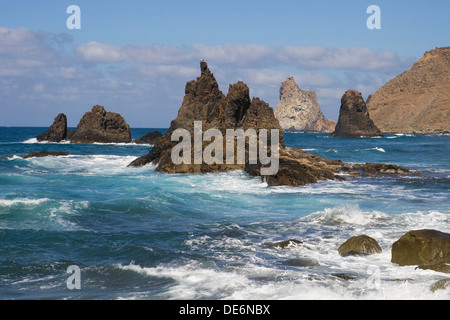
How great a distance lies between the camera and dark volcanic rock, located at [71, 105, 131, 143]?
83.4 meters

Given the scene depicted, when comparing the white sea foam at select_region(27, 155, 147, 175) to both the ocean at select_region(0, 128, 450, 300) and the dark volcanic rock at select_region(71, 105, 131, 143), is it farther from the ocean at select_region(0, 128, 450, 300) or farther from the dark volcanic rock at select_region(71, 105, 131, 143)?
the dark volcanic rock at select_region(71, 105, 131, 143)

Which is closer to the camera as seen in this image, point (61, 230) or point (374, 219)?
point (61, 230)

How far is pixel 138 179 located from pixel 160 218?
13105mm

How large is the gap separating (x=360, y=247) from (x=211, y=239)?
4.29 meters

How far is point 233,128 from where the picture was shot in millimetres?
38438

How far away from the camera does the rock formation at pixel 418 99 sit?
163 metres

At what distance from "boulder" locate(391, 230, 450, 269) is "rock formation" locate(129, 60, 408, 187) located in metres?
14.9

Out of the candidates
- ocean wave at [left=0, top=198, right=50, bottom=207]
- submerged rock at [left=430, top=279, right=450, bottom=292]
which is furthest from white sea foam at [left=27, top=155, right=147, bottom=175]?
submerged rock at [left=430, top=279, right=450, bottom=292]

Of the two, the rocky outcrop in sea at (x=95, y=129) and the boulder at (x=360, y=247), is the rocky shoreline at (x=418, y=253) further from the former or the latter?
the rocky outcrop in sea at (x=95, y=129)

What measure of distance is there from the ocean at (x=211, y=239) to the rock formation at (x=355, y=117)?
10365 centimetres

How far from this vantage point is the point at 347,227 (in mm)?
17047
